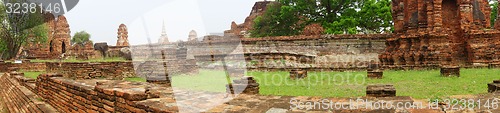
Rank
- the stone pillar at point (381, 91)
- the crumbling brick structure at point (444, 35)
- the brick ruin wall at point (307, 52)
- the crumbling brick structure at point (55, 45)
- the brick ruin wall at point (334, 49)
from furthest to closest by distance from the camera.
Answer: the crumbling brick structure at point (55, 45), the brick ruin wall at point (334, 49), the brick ruin wall at point (307, 52), the crumbling brick structure at point (444, 35), the stone pillar at point (381, 91)

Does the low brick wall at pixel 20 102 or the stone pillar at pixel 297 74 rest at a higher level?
the stone pillar at pixel 297 74

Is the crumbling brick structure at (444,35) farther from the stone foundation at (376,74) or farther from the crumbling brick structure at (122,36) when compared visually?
the crumbling brick structure at (122,36)

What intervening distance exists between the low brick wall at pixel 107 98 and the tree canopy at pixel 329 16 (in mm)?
18380

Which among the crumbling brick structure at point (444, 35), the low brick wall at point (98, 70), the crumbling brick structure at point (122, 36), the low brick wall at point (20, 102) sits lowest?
the low brick wall at point (20, 102)

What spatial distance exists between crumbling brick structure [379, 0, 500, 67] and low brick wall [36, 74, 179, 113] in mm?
10221

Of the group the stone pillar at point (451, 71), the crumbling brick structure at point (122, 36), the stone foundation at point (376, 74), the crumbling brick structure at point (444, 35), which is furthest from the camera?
the crumbling brick structure at point (122, 36)

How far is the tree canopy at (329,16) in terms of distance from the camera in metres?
23.5

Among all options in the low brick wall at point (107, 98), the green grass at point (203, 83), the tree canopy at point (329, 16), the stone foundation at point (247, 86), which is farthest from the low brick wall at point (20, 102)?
the tree canopy at point (329, 16)

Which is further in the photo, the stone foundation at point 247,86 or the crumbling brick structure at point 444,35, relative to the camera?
the crumbling brick structure at point 444,35

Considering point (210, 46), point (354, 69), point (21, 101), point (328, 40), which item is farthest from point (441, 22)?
point (21, 101)

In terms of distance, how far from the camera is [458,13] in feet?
42.9

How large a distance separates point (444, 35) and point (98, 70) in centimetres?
1110

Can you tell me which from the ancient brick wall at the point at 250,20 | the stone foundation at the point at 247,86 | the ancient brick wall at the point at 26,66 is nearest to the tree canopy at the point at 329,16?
the ancient brick wall at the point at 250,20

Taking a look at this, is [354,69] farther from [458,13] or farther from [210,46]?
[210,46]
